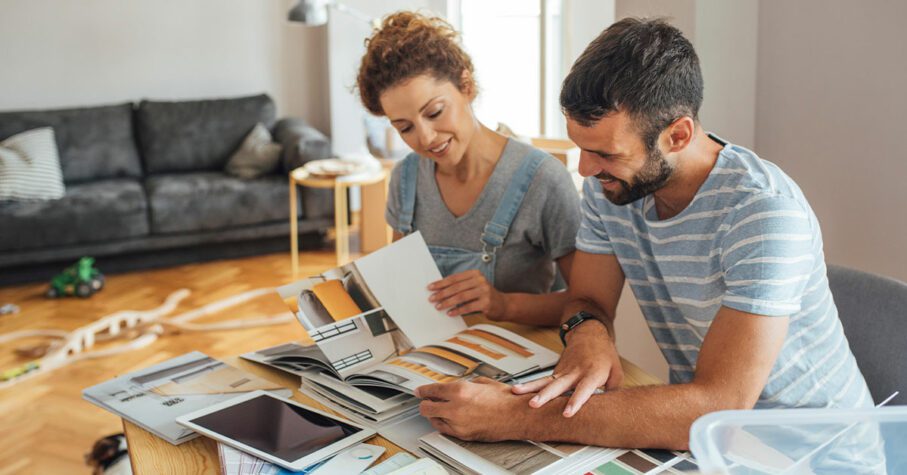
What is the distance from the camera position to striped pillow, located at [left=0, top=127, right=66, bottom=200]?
15.1 ft

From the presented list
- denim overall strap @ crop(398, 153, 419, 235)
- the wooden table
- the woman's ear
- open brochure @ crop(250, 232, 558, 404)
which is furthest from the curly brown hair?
the wooden table

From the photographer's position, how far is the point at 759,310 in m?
1.12

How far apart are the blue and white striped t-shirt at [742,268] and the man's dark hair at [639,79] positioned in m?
0.12

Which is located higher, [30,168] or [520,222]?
[520,222]

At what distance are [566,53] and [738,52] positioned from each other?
Answer: 6.97 ft

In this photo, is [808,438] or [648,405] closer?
[808,438]

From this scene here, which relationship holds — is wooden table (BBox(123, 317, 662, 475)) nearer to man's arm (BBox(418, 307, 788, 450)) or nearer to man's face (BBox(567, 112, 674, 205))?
man's arm (BBox(418, 307, 788, 450))

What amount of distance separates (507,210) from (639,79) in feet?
1.94

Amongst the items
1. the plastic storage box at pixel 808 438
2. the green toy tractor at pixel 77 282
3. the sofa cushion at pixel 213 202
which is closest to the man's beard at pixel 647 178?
the plastic storage box at pixel 808 438

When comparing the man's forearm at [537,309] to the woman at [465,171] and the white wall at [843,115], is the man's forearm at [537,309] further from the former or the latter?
the white wall at [843,115]

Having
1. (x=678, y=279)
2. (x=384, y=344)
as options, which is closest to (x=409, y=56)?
(x=384, y=344)

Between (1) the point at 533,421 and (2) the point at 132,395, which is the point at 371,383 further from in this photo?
(2) the point at 132,395

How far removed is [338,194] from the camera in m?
4.61

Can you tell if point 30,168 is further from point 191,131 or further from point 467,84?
point 467,84
